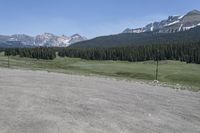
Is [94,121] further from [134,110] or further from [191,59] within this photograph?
[191,59]

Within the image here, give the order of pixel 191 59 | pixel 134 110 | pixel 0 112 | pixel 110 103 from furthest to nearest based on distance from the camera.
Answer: pixel 191 59 → pixel 110 103 → pixel 134 110 → pixel 0 112

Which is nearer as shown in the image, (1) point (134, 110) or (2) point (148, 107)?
(1) point (134, 110)

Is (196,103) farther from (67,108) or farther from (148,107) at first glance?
(67,108)

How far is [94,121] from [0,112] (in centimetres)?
590

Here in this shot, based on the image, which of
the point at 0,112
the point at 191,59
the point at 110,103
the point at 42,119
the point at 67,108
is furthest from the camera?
the point at 191,59

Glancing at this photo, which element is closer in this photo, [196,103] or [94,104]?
[94,104]

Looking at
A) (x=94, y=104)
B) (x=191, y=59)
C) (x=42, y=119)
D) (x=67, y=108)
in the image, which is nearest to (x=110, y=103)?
(x=94, y=104)

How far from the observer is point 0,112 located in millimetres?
24984

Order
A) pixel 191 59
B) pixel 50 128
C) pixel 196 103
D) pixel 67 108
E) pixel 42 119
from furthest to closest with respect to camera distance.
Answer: pixel 191 59 < pixel 196 103 < pixel 67 108 < pixel 42 119 < pixel 50 128

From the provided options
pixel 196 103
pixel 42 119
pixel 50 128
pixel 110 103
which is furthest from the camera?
pixel 196 103

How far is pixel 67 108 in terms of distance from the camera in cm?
2777

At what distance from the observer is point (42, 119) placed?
23.5 metres

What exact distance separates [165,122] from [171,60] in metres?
170

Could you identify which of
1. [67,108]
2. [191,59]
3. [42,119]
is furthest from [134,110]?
[191,59]
